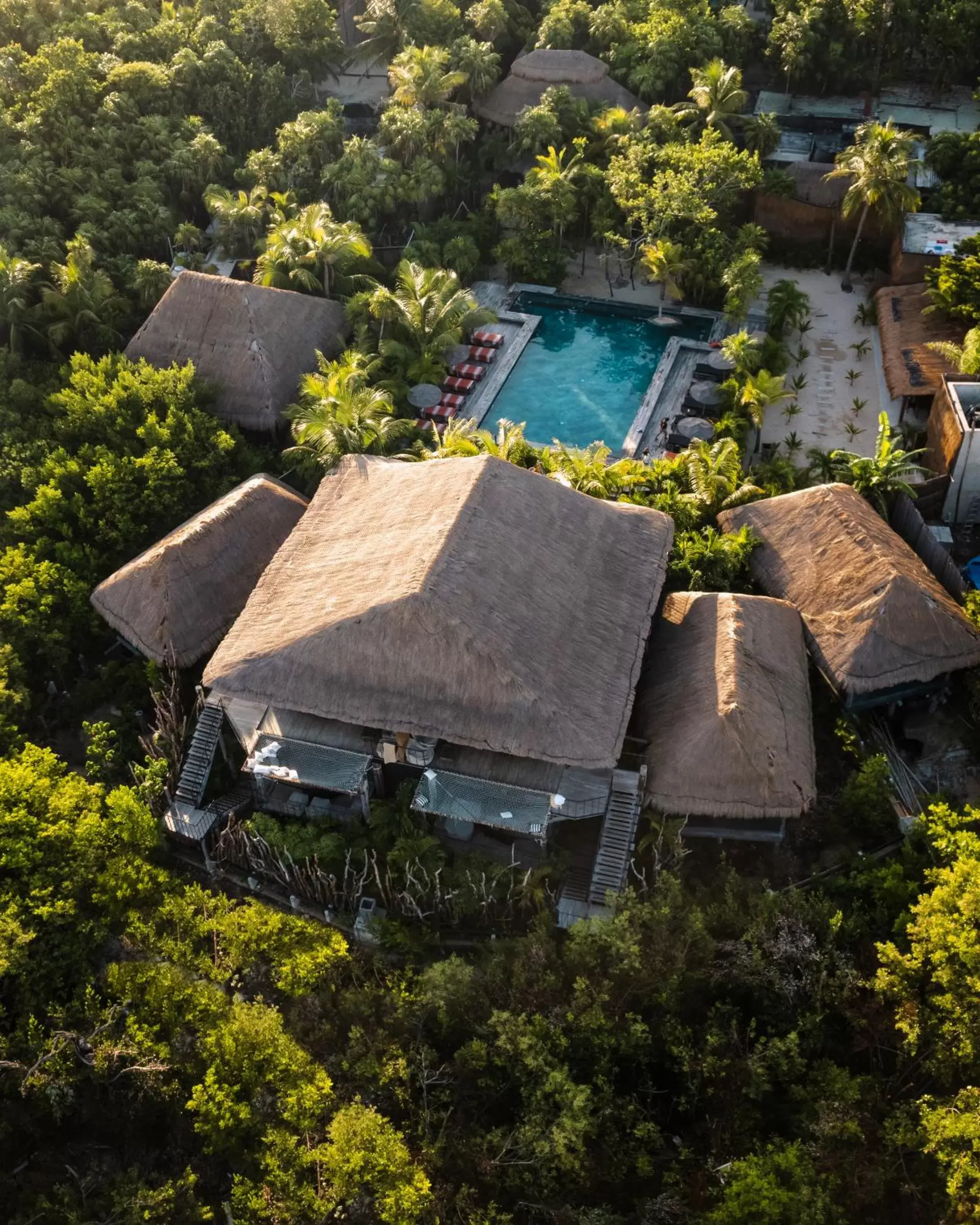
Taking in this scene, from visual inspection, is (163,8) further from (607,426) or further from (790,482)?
(790,482)

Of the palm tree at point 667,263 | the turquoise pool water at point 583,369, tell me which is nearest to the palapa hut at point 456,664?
the turquoise pool water at point 583,369

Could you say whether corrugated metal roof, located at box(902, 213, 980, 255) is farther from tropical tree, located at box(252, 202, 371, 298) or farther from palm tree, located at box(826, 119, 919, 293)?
tropical tree, located at box(252, 202, 371, 298)

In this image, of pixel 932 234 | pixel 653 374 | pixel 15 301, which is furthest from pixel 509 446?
pixel 932 234

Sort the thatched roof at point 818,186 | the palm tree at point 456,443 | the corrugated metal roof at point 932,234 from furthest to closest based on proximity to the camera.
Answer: the thatched roof at point 818,186 → the corrugated metal roof at point 932,234 → the palm tree at point 456,443

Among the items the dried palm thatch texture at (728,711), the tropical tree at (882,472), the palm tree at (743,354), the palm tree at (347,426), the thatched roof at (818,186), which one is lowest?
the dried palm thatch texture at (728,711)

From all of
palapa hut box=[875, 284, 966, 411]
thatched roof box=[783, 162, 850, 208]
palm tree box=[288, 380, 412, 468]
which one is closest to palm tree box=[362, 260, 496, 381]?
palm tree box=[288, 380, 412, 468]

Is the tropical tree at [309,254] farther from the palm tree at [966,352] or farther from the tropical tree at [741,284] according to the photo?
the palm tree at [966,352]
